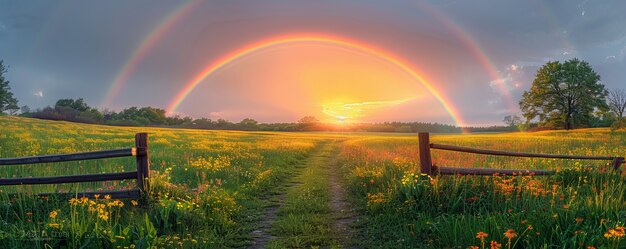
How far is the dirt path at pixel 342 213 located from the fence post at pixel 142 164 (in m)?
4.61

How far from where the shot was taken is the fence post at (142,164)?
348 inches

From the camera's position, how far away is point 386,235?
24.1 ft

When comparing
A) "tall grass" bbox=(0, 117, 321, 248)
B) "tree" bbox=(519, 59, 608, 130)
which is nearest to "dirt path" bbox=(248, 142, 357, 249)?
"tall grass" bbox=(0, 117, 321, 248)

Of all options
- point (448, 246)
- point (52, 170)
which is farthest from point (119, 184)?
point (448, 246)

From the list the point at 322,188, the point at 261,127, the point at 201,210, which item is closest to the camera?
the point at 201,210

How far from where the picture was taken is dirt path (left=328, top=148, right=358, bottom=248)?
7379mm

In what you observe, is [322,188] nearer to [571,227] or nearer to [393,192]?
[393,192]

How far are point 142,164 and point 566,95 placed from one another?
72.8 m

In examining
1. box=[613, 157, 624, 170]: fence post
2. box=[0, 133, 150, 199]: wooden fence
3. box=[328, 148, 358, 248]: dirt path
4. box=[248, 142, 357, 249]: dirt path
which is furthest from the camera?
box=[613, 157, 624, 170]: fence post

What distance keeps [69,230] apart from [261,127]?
105 metres

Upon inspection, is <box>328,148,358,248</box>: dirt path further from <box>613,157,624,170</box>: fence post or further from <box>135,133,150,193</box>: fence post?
<box>613,157,624,170</box>: fence post

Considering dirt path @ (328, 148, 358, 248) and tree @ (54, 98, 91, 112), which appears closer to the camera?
dirt path @ (328, 148, 358, 248)

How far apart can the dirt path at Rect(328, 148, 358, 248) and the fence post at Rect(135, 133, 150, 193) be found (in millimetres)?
4611

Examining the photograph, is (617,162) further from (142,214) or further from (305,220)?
(142,214)
